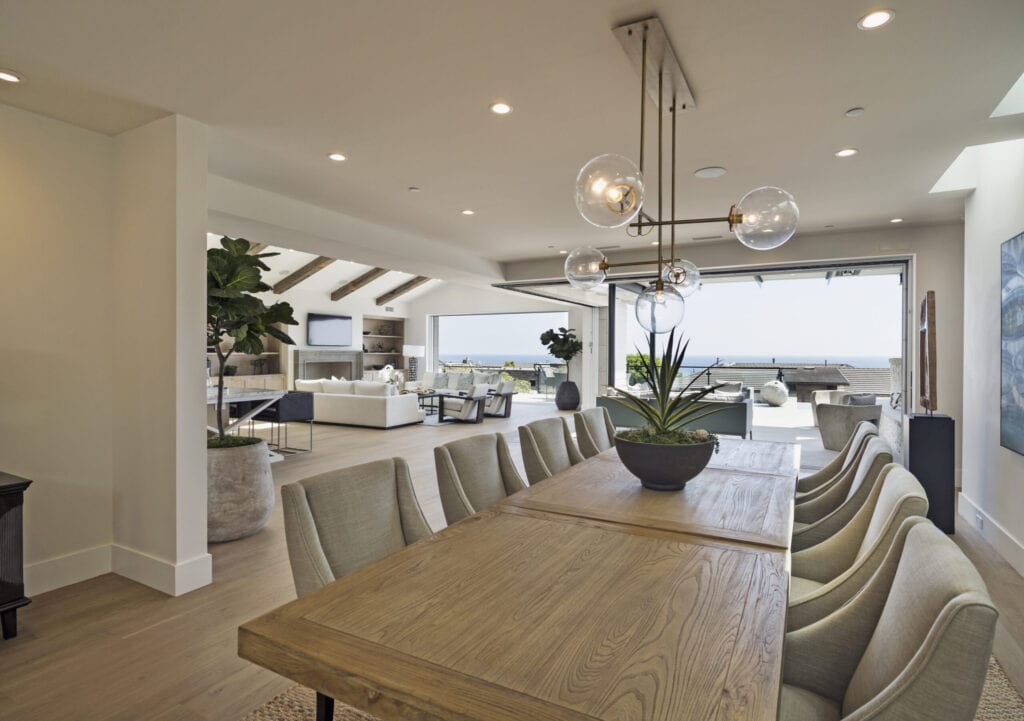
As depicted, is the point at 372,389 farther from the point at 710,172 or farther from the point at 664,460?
the point at 664,460

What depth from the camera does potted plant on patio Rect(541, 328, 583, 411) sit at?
12.3 meters

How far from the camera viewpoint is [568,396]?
12.3 m

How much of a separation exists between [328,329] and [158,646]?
37.0ft

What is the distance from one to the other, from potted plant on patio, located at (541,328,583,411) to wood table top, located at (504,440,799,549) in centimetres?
932

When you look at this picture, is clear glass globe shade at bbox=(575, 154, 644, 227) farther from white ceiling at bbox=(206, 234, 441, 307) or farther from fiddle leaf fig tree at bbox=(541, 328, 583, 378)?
fiddle leaf fig tree at bbox=(541, 328, 583, 378)

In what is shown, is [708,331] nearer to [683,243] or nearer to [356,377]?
[683,243]

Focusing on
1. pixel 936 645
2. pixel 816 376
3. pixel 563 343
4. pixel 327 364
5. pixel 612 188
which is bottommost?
pixel 936 645

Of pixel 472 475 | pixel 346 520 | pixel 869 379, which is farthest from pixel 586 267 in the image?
pixel 869 379

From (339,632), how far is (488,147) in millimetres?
2919

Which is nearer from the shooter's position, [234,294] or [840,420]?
[234,294]

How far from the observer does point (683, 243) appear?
20.7ft

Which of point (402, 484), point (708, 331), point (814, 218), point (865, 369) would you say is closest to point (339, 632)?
point (402, 484)

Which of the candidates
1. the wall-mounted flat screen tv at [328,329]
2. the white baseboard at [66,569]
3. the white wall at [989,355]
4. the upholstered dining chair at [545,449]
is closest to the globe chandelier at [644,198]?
the upholstered dining chair at [545,449]

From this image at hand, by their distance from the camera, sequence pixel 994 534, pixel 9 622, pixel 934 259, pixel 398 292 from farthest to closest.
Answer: pixel 398 292, pixel 934 259, pixel 994 534, pixel 9 622
